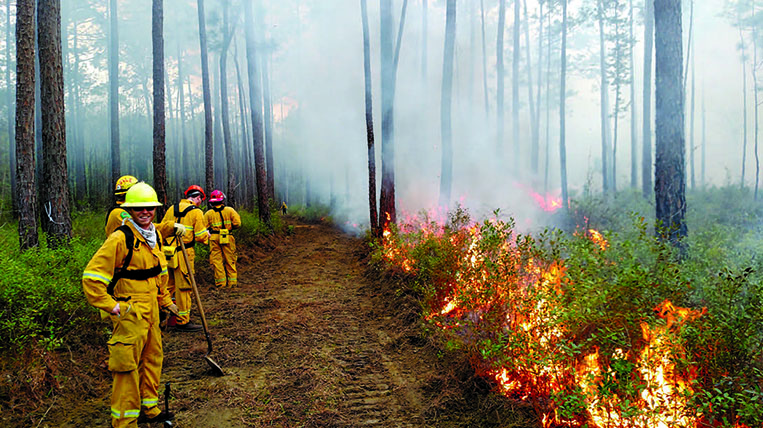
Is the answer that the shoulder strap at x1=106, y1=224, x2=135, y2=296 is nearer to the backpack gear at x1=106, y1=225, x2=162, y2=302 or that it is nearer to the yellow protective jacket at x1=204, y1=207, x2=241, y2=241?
the backpack gear at x1=106, y1=225, x2=162, y2=302

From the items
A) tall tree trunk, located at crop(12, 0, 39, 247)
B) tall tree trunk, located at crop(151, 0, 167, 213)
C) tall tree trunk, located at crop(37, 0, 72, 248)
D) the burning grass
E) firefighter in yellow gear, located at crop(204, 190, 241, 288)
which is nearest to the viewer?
the burning grass

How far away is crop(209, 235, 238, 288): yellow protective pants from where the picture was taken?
9.25m

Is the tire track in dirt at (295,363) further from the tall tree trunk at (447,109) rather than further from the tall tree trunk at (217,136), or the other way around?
the tall tree trunk at (217,136)

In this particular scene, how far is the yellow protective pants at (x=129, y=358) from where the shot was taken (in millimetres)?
3604

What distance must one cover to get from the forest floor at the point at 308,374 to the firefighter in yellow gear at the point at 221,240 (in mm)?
1037

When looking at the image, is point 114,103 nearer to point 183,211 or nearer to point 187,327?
point 183,211

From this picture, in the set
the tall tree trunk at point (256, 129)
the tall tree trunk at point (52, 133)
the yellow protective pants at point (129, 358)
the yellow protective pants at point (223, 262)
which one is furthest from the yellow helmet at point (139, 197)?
the tall tree trunk at point (256, 129)

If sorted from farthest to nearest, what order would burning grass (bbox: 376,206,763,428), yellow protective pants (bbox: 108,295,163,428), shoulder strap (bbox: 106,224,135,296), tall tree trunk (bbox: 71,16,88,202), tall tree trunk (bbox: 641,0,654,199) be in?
tall tree trunk (bbox: 71,16,88,202) < tall tree trunk (bbox: 641,0,654,199) < shoulder strap (bbox: 106,224,135,296) < yellow protective pants (bbox: 108,295,163,428) < burning grass (bbox: 376,206,763,428)

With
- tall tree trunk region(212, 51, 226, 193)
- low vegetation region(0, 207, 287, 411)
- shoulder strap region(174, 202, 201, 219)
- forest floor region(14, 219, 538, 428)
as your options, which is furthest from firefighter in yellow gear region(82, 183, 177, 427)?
tall tree trunk region(212, 51, 226, 193)

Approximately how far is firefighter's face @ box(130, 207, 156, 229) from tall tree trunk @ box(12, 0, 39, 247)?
4.28 meters

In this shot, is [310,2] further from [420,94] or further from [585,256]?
[585,256]

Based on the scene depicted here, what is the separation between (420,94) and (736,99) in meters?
39.9

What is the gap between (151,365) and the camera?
3975 mm

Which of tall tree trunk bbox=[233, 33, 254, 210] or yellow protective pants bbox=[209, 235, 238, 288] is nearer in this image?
yellow protective pants bbox=[209, 235, 238, 288]
